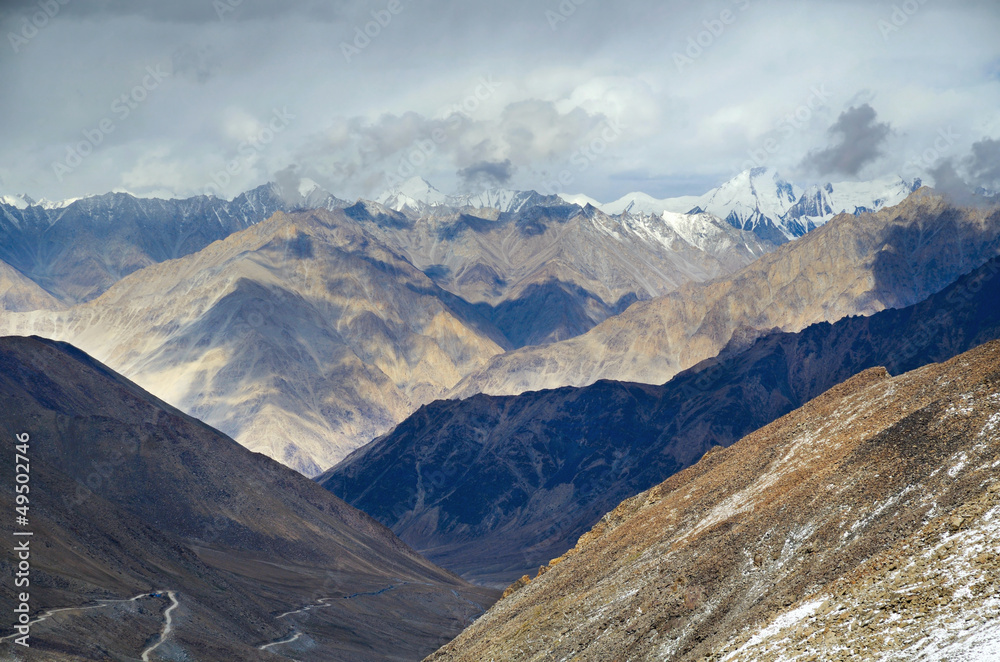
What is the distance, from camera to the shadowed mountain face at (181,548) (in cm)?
8744

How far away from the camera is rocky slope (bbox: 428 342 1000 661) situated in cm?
3353

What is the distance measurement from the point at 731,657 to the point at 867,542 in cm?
966

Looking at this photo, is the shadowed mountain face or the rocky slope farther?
the shadowed mountain face

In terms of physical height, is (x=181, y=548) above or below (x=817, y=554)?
above

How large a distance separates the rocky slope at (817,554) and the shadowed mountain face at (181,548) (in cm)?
3427

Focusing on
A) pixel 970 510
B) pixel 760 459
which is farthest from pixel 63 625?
pixel 970 510

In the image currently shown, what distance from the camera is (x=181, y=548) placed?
11706 cm

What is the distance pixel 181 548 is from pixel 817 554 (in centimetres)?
8891

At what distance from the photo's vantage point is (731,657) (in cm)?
3797

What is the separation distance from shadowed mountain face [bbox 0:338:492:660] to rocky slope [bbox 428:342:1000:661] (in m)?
34.3

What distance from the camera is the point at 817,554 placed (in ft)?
150

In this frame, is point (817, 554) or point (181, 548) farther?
point (181, 548)

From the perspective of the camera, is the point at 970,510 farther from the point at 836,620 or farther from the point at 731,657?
the point at 731,657

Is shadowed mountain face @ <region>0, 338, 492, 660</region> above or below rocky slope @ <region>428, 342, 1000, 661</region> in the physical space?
above
